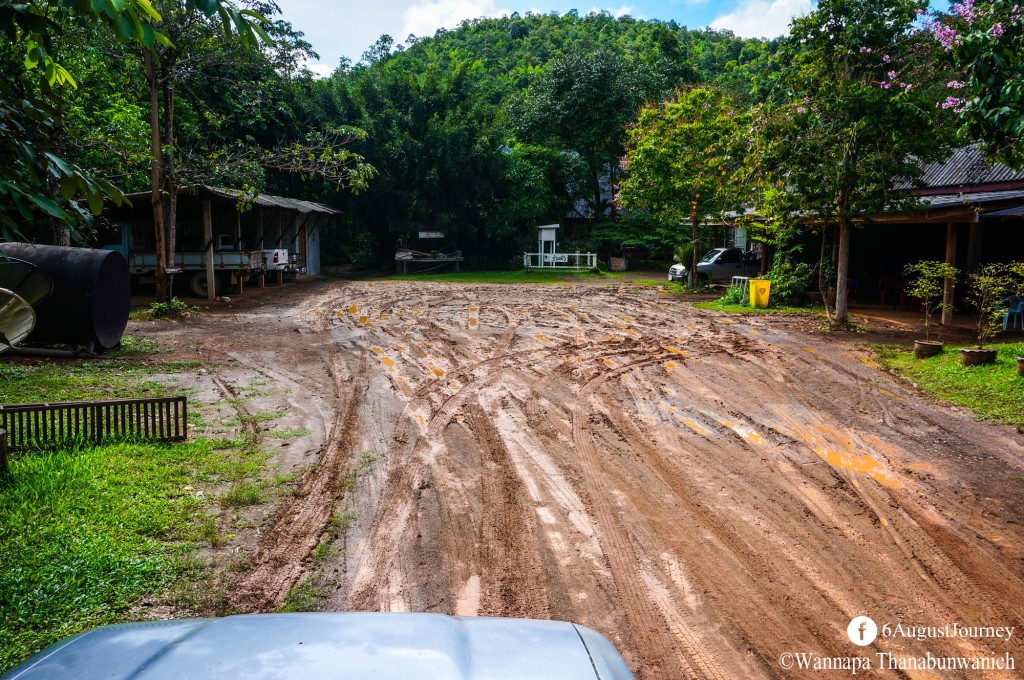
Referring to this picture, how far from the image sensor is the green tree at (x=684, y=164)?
910 inches

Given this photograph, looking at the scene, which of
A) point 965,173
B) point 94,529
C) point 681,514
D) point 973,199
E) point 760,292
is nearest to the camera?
point 94,529

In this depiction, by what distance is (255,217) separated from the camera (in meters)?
27.7

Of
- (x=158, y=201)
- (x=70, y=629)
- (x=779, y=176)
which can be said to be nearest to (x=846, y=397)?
(x=779, y=176)

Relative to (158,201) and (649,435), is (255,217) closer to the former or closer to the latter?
(158,201)

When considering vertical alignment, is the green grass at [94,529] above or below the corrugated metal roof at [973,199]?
below

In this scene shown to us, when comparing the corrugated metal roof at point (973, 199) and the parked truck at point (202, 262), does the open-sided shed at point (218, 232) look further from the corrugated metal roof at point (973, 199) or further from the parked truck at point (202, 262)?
the corrugated metal roof at point (973, 199)

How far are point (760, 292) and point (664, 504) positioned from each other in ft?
49.9

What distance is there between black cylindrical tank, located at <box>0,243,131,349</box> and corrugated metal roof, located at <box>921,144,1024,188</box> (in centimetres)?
1878

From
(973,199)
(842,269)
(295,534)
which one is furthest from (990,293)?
(295,534)

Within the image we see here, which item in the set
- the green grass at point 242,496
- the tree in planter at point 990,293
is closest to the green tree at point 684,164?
the tree in planter at point 990,293

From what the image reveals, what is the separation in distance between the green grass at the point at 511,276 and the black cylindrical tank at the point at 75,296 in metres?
17.7

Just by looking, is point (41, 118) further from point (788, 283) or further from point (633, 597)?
point (788, 283)

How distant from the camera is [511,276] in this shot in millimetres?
31984

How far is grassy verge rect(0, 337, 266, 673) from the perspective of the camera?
4156 millimetres
